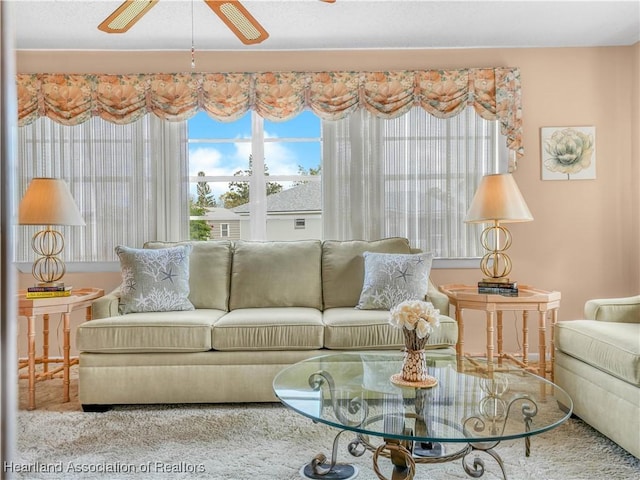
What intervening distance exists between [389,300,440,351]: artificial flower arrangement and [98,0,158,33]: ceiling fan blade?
60.4 inches

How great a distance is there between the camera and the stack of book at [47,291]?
2791 millimetres

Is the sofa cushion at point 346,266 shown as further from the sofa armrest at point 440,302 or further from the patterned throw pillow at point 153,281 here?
the patterned throw pillow at point 153,281

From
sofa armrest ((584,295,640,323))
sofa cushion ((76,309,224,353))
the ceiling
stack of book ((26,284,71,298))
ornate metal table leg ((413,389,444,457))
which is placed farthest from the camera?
the ceiling

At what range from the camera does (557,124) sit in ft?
11.5

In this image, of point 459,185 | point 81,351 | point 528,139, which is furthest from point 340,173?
point 81,351

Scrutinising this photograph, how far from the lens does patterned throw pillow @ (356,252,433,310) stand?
2832mm

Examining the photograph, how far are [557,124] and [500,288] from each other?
153cm

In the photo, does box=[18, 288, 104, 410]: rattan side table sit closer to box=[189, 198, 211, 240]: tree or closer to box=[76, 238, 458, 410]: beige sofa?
box=[76, 238, 458, 410]: beige sofa

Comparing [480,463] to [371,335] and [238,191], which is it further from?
[238,191]

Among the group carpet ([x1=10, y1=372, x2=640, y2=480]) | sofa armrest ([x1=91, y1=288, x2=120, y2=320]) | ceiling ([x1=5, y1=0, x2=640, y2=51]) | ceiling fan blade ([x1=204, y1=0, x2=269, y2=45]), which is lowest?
carpet ([x1=10, y1=372, x2=640, y2=480])

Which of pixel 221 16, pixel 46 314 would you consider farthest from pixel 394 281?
pixel 46 314

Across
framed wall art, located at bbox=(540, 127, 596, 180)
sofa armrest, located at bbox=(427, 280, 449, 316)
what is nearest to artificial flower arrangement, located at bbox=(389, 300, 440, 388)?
sofa armrest, located at bbox=(427, 280, 449, 316)

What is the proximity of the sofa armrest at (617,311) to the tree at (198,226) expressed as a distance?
8.71ft

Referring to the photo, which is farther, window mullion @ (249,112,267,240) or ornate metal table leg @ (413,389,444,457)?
window mullion @ (249,112,267,240)
